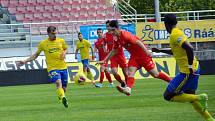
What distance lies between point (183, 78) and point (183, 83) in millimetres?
95

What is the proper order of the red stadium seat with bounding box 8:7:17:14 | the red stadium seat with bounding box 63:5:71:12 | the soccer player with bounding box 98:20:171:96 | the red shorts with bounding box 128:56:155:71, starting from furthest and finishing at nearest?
1. the red stadium seat with bounding box 63:5:71:12
2. the red stadium seat with bounding box 8:7:17:14
3. the red shorts with bounding box 128:56:155:71
4. the soccer player with bounding box 98:20:171:96

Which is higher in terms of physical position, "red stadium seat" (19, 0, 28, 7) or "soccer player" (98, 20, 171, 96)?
"red stadium seat" (19, 0, 28, 7)

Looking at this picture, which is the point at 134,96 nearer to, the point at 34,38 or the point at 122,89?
the point at 122,89

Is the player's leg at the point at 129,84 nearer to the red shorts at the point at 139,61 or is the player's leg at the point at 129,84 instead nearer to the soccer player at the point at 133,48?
the soccer player at the point at 133,48

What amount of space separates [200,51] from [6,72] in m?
11.3

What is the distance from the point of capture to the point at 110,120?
1451cm

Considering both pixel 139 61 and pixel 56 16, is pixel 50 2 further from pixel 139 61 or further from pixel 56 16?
pixel 139 61

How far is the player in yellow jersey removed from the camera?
13.0m

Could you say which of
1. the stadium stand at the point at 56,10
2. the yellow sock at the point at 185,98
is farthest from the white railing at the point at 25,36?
the yellow sock at the point at 185,98

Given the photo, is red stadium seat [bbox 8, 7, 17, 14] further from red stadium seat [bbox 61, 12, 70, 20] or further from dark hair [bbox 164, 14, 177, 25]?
dark hair [bbox 164, 14, 177, 25]

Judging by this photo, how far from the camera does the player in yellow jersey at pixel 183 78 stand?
1302cm

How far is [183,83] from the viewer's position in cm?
1317

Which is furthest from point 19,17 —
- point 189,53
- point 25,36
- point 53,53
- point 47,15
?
point 189,53

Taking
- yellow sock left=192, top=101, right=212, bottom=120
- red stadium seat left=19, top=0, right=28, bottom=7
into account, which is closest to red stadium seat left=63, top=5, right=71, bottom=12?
red stadium seat left=19, top=0, right=28, bottom=7
